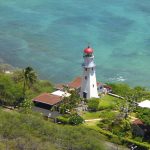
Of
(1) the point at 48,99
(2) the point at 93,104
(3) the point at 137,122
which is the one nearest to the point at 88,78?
(2) the point at 93,104

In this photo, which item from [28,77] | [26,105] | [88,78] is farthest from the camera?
[88,78]

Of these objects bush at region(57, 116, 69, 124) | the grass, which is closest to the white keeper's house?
bush at region(57, 116, 69, 124)

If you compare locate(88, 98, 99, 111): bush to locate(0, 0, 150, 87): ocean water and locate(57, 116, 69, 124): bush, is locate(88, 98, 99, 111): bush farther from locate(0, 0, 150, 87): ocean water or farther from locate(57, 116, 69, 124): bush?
locate(0, 0, 150, 87): ocean water

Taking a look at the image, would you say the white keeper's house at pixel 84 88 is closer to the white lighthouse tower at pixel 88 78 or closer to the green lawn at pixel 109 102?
the white lighthouse tower at pixel 88 78

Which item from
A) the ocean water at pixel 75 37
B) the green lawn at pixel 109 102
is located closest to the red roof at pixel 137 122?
the green lawn at pixel 109 102

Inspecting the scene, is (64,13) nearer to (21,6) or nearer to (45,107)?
(21,6)

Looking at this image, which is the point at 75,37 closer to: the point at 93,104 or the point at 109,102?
the point at 109,102
